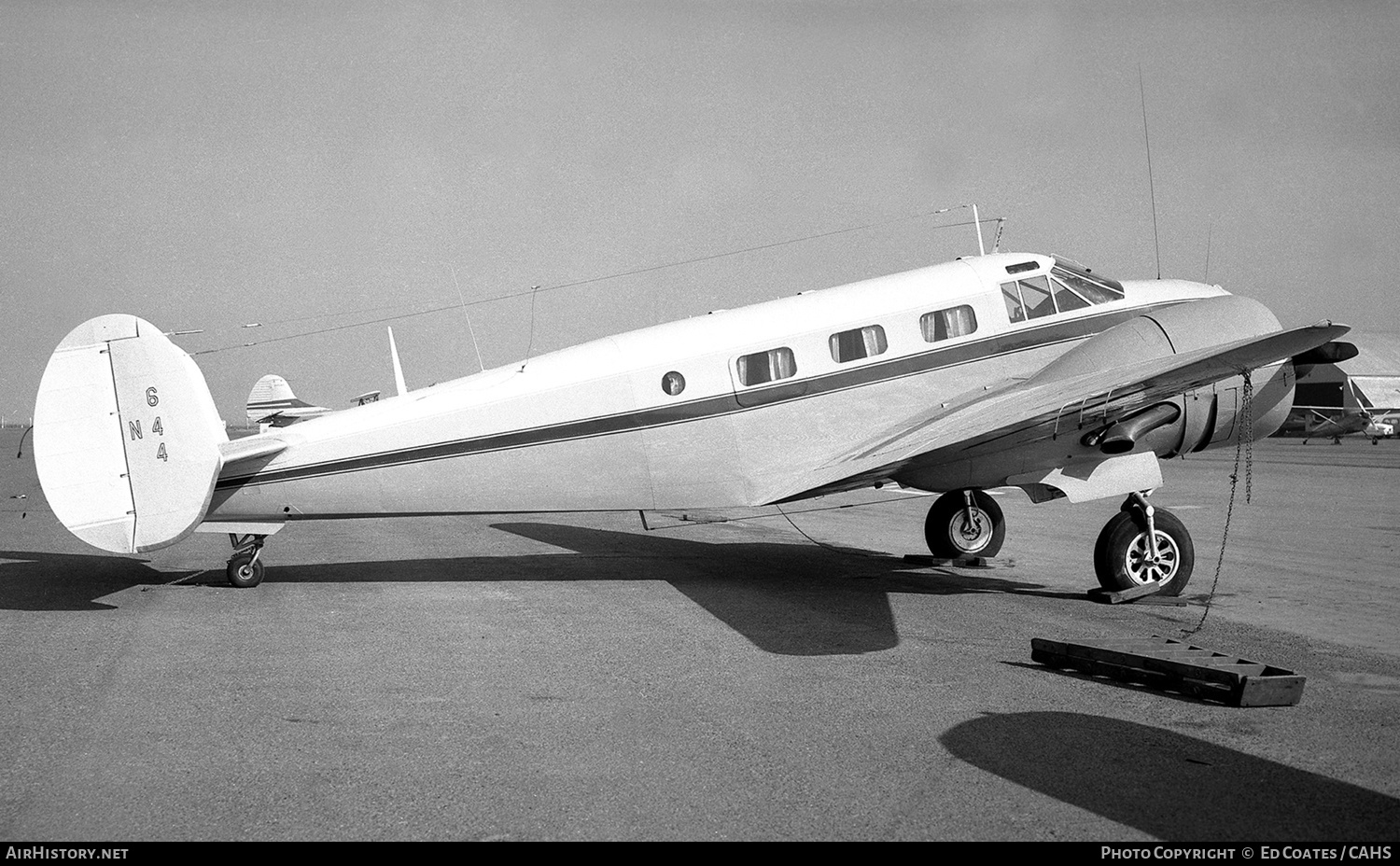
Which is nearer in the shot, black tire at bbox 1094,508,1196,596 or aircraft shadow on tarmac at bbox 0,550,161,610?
black tire at bbox 1094,508,1196,596

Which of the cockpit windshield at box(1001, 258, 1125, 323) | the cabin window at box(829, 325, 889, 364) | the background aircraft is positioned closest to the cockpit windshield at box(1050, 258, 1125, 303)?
the cockpit windshield at box(1001, 258, 1125, 323)

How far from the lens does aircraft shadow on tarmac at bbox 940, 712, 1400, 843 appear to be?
5.18 meters

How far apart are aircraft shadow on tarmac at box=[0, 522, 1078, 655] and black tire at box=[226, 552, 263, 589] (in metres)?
0.62

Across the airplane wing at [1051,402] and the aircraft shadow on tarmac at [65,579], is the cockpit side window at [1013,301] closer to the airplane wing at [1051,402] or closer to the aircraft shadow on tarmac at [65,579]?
the airplane wing at [1051,402]

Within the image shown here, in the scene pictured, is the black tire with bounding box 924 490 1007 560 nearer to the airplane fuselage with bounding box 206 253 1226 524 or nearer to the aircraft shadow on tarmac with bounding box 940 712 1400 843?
the airplane fuselage with bounding box 206 253 1226 524

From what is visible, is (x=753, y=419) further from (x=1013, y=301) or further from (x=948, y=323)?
(x=1013, y=301)

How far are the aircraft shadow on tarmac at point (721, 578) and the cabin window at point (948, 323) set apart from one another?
288cm

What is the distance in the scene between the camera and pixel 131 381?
1123 centimetres

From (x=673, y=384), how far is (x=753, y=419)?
977 millimetres

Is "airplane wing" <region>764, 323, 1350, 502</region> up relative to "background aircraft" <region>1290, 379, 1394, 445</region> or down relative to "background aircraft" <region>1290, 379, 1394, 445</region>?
up

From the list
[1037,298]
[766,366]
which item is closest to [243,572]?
[766,366]

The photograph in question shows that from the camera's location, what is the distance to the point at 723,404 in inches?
486
